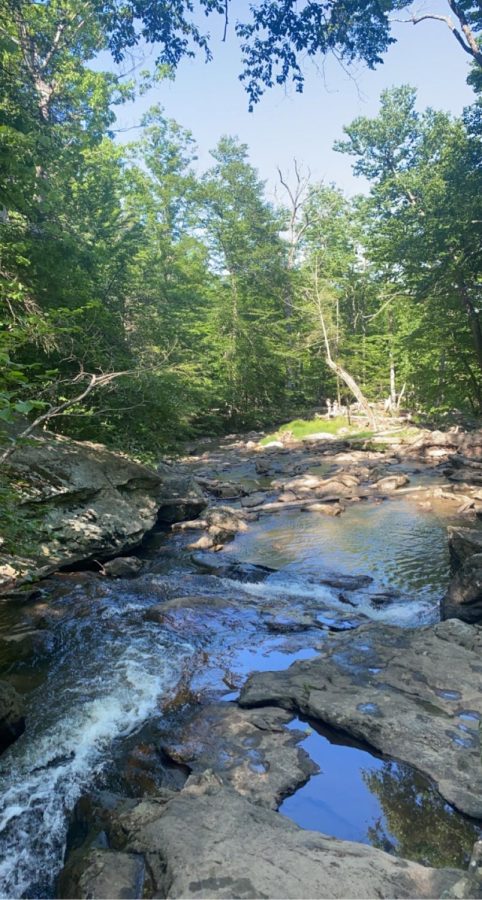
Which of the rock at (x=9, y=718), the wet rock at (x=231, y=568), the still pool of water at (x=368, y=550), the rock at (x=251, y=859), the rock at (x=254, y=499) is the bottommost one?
the still pool of water at (x=368, y=550)

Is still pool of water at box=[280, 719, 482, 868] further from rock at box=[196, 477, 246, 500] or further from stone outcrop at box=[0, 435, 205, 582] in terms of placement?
rock at box=[196, 477, 246, 500]

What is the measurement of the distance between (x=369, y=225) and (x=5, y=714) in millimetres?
35838

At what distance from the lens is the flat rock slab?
3.83 m

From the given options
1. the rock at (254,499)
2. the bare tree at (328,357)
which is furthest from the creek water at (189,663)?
the bare tree at (328,357)

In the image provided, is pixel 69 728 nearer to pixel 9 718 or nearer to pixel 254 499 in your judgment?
pixel 9 718

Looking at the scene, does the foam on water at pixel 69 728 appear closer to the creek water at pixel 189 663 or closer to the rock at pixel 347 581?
the creek water at pixel 189 663

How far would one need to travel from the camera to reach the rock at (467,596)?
6.55 m

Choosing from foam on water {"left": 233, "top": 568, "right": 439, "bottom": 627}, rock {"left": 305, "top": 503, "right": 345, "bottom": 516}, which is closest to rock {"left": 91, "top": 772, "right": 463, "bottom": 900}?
foam on water {"left": 233, "top": 568, "right": 439, "bottom": 627}

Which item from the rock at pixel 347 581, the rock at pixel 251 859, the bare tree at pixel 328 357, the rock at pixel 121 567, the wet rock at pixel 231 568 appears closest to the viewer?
the rock at pixel 251 859

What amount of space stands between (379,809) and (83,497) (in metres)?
6.96

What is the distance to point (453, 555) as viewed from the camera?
834cm

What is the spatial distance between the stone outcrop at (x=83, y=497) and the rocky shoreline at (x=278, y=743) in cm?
7

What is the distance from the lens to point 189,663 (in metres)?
5.89

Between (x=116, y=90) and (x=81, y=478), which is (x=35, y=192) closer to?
(x=81, y=478)
